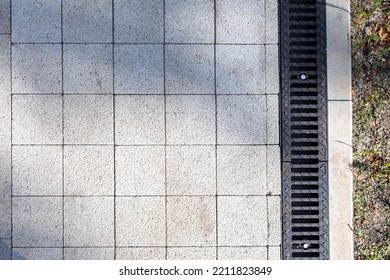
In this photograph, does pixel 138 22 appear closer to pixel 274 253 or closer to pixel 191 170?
pixel 191 170

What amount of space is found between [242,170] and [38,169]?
170cm

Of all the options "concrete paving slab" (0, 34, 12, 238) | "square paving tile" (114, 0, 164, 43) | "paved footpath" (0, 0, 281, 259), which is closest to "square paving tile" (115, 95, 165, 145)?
"paved footpath" (0, 0, 281, 259)

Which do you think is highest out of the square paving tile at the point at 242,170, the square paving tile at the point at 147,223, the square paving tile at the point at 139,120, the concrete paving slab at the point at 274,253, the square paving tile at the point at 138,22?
the square paving tile at the point at 138,22

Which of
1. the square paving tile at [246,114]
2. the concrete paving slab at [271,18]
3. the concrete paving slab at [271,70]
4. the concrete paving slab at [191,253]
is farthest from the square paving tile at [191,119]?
the concrete paving slab at [191,253]

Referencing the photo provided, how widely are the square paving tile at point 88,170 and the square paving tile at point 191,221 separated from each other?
56 cm

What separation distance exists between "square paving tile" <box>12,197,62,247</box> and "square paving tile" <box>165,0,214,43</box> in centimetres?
169

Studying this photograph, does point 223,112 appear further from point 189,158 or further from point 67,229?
point 67,229

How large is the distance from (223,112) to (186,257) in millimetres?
1250

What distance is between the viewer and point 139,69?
13.3 feet

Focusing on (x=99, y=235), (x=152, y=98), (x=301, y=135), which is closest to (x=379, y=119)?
(x=301, y=135)

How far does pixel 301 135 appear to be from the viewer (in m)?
4.12

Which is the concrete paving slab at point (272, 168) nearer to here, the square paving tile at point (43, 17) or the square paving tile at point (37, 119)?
the square paving tile at point (37, 119)

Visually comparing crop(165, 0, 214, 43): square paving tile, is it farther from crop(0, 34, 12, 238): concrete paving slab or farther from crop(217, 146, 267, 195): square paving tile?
crop(0, 34, 12, 238): concrete paving slab

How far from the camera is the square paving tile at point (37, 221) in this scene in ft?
13.2
